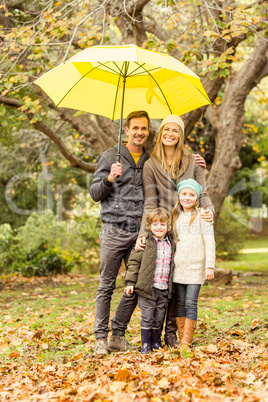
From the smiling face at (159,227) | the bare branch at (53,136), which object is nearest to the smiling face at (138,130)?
the smiling face at (159,227)

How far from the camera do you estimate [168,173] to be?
14.1 ft

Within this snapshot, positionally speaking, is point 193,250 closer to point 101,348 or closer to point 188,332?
point 188,332

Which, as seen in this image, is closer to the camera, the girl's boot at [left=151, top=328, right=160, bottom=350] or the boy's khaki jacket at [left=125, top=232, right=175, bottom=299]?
the boy's khaki jacket at [left=125, top=232, right=175, bottom=299]

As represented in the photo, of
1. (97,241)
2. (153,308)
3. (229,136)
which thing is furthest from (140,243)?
(97,241)

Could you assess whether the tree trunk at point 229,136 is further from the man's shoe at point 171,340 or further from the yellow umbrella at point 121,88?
the man's shoe at point 171,340

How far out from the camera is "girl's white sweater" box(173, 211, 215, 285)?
4.18 m

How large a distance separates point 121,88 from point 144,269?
1.91 meters

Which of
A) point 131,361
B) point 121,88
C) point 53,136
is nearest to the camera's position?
point 131,361

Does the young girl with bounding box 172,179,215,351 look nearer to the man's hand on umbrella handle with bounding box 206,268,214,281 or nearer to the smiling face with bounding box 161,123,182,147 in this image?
the man's hand on umbrella handle with bounding box 206,268,214,281

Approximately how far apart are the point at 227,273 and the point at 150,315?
5.64m

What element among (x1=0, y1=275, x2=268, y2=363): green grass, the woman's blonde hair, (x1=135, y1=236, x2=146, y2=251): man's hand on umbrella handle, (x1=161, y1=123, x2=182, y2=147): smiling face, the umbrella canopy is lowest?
(x1=0, y1=275, x2=268, y2=363): green grass

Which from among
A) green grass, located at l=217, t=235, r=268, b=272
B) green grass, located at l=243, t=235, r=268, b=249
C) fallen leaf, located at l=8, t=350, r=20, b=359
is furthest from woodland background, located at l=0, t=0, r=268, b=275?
fallen leaf, located at l=8, t=350, r=20, b=359

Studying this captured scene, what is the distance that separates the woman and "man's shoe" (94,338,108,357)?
585mm

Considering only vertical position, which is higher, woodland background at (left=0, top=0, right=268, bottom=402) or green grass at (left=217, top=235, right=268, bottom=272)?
woodland background at (left=0, top=0, right=268, bottom=402)
